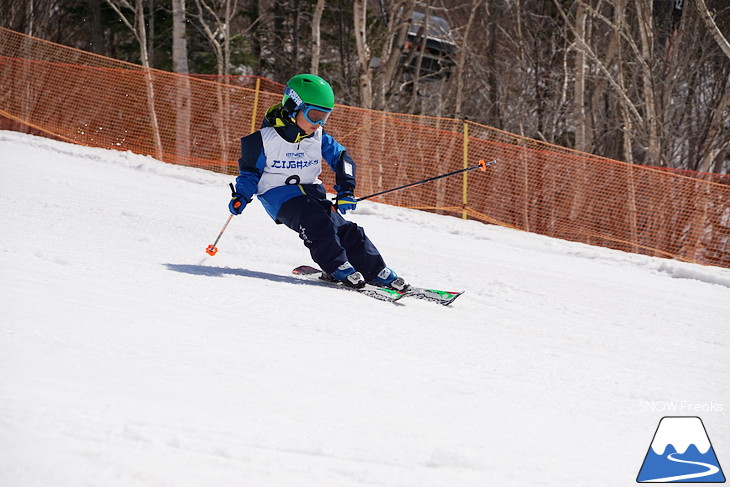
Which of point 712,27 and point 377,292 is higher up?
point 712,27

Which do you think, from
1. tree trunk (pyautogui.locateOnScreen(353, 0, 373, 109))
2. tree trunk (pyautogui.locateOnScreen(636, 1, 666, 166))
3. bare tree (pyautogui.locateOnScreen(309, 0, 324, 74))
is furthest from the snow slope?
bare tree (pyautogui.locateOnScreen(309, 0, 324, 74))

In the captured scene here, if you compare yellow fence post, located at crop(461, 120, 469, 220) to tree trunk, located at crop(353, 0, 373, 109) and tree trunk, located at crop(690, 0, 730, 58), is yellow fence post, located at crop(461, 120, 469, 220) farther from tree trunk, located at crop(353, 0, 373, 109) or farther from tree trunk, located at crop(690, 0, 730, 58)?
tree trunk, located at crop(690, 0, 730, 58)

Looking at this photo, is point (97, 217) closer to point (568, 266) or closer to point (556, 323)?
point (556, 323)

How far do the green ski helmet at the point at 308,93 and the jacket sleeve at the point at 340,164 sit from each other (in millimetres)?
429

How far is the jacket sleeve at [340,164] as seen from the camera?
223 inches

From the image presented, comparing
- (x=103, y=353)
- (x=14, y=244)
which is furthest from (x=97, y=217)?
(x=103, y=353)

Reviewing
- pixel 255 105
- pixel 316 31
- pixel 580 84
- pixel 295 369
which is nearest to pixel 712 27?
pixel 580 84

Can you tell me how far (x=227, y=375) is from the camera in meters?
2.95

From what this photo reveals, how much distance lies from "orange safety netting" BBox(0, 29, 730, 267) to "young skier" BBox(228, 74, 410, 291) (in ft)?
20.1

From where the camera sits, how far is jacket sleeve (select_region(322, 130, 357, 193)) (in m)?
5.66

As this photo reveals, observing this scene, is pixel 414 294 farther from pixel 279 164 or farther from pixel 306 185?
pixel 279 164

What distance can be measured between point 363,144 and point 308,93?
689 centimetres

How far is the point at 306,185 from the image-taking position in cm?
566

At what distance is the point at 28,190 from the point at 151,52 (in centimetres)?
1201
